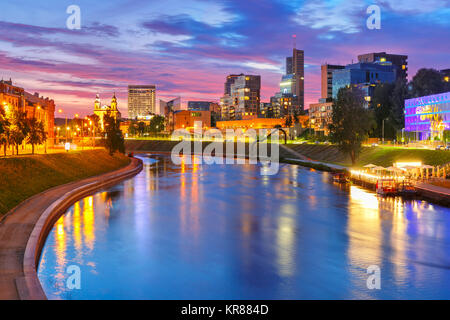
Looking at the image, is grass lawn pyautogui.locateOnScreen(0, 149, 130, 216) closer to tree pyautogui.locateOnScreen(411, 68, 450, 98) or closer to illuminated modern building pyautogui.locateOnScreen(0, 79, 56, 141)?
illuminated modern building pyautogui.locateOnScreen(0, 79, 56, 141)

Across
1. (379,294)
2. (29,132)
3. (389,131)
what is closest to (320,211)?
(379,294)

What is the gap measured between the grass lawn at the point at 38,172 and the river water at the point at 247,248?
14.6ft

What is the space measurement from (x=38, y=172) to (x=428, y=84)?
109m

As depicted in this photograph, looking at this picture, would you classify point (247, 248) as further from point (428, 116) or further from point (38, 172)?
point (428, 116)

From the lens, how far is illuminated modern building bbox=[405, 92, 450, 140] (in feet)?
338

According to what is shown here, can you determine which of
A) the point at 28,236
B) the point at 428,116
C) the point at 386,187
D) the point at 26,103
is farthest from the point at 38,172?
the point at 428,116

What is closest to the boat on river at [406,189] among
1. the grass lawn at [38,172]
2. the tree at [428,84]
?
the grass lawn at [38,172]

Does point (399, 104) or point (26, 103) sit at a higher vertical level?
point (399, 104)

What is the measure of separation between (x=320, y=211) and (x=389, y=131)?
91.8 metres

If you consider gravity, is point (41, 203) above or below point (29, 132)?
below

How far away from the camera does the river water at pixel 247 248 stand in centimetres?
2072

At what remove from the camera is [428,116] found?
355ft
